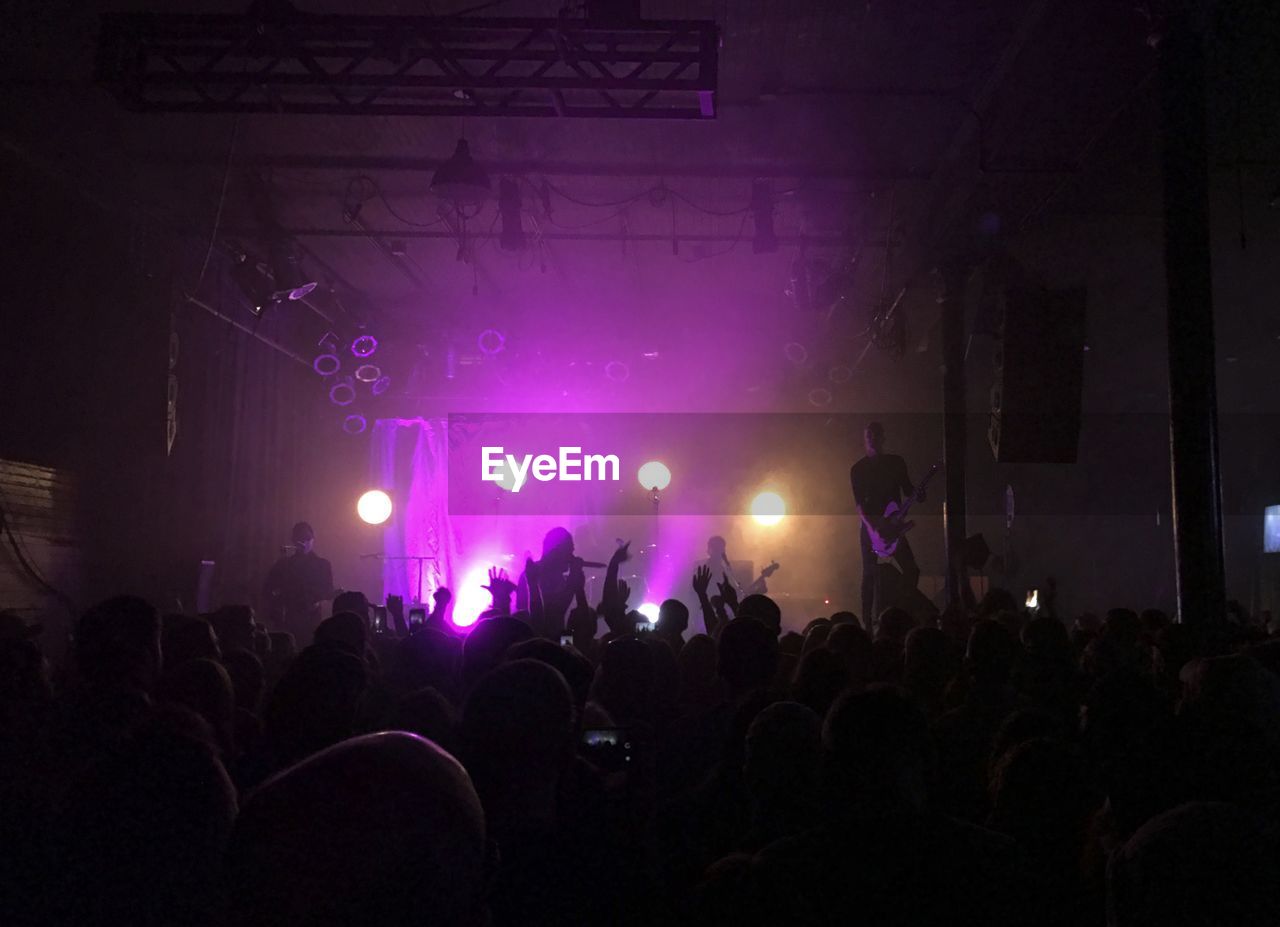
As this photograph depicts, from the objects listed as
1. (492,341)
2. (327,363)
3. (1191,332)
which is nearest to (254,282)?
(327,363)

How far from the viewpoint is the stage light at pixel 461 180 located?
8086mm

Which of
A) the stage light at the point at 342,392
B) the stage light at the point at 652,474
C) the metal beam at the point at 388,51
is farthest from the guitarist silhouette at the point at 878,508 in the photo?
the stage light at the point at 652,474

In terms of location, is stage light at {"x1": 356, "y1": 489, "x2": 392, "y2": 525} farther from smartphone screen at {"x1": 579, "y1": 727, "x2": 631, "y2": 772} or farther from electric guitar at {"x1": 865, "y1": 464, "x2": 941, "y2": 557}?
smartphone screen at {"x1": 579, "y1": 727, "x2": 631, "y2": 772}

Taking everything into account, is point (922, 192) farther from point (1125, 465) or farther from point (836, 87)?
point (1125, 465)

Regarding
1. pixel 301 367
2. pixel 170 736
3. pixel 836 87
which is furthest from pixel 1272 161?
pixel 301 367

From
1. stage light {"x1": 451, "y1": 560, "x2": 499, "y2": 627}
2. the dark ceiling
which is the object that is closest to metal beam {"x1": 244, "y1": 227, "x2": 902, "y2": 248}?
the dark ceiling

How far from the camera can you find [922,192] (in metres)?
10.9

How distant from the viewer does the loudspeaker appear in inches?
299

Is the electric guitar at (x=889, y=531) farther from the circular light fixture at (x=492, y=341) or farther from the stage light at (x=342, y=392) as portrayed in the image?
the stage light at (x=342, y=392)

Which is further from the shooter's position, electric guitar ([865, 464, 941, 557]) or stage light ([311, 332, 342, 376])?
stage light ([311, 332, 342, 376])

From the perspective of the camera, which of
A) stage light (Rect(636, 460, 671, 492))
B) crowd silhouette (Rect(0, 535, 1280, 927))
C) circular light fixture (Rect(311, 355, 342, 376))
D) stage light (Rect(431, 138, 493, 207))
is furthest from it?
stage light (Rect(636, 460, 671, 492))

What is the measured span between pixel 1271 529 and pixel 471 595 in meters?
14.7

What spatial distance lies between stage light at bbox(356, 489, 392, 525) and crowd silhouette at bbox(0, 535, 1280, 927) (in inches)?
488

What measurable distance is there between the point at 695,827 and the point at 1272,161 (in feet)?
31.9
